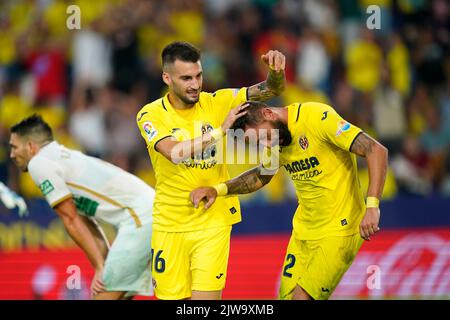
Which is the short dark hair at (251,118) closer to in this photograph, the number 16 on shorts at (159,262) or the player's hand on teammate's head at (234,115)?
the player's hand on teammate's head at (234,115)

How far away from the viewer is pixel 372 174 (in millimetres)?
8305

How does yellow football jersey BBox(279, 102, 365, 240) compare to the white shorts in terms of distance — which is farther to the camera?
the white shorts

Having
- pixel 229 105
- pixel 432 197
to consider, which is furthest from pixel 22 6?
pixel 229 105

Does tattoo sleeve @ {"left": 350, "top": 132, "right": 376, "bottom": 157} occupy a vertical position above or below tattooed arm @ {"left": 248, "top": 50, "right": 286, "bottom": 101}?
below

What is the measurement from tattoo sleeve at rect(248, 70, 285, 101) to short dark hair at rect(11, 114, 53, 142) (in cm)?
214

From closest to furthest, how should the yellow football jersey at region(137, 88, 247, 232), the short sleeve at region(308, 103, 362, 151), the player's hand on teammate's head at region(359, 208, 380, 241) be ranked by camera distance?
1. the player's hand on teammate's head at region(359, 208, 380, 241)
2. the short sleeve at region(308, 103, 362, 151)
3. the yellow football jersey at region(137, 88, 247, 232)

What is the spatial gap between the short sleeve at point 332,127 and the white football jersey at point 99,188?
7.26 feet

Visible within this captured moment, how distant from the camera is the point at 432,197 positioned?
13461 millimetres

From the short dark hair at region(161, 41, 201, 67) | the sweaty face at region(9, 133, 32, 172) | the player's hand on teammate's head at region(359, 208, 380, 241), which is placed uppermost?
the short dark hair at region(161, 41, 201, 67)

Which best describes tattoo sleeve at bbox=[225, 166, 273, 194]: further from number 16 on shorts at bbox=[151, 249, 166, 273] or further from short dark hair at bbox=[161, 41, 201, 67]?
short dark hair at bbox=[161, 41, 201, 67]

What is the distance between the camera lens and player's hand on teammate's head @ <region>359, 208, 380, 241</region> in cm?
815

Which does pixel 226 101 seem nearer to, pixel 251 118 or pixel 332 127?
pixel 251 118

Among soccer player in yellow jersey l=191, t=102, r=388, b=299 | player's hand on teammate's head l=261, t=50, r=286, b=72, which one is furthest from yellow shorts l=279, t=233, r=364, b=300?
player's hand on teammate's head l=261, t=50, r=286, b=72

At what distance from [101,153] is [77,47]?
6.62 ft
